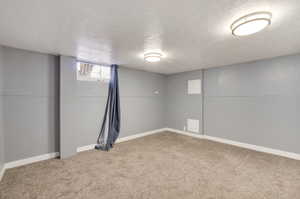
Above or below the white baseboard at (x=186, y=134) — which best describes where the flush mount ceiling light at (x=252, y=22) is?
above

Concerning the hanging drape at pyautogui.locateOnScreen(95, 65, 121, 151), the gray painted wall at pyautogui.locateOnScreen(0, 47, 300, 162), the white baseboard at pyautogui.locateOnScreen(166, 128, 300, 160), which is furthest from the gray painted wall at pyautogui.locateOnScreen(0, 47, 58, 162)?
the white baseboard at pyautogui.locateOnScreen(166, 128, 300, 160)

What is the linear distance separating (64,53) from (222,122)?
15.7ft

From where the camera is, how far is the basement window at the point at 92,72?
3612 millimetres

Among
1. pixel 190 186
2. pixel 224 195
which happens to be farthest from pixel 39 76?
pixel 224 195

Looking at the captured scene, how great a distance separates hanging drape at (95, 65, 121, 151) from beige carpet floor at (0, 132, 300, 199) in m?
0.47

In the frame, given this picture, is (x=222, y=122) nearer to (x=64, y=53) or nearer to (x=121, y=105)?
(x=121, y=105)

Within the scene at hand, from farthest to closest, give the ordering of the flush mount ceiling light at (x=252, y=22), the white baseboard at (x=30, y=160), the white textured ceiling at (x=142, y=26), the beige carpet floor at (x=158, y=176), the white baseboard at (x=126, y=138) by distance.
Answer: the white baseboard at (x=126, y=138) → the white baseboard at (x=30, y=160) → the beige carpet floor at (x=158, y=176) → the flush mount ceiling light at (x=252, y=22) → the white textured ceiling at (x=142, y=26)

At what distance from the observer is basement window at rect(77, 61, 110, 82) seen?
3612 mm

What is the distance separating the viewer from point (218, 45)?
8.39ft

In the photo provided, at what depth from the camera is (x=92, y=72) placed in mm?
3807

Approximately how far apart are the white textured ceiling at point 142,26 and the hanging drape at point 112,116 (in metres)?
1.23

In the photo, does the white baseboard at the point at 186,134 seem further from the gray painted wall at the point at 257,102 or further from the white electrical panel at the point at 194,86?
the white electrical panel at the point at 194,86

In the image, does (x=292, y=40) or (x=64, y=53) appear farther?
(x=64, y=53)

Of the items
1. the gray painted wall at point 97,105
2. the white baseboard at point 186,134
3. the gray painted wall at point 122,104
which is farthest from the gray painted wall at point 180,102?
the white baseboard at point 186,134
